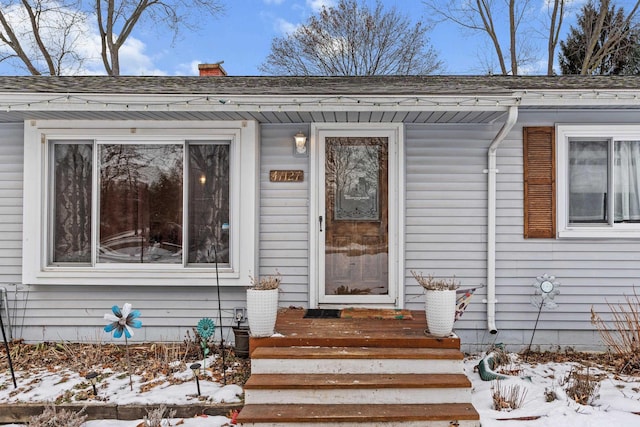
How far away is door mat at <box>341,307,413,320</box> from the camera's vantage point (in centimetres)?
434

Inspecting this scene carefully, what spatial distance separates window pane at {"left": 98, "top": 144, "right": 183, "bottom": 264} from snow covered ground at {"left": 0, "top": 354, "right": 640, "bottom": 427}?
4.11 ft

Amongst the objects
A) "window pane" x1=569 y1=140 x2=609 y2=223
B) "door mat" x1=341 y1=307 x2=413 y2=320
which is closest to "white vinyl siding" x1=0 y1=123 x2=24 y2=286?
"door mat" x1=341 y1=307 x2=413 y2=320

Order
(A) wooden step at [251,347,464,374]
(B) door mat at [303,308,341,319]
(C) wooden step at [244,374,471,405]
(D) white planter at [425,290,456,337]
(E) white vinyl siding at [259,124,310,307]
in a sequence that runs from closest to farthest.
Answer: (C) wooden step at [244,374,471,405]
(A) wooden step at [251,347,464,374]
(D) white planter at [425,290,456,337]
(B) door mat at [303,308,341,319]
(E) white vinyl siding at [259,124,310,307]

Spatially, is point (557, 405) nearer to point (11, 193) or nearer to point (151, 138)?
point (151, 138)

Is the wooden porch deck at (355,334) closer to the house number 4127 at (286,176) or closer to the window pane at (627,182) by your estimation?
the house number 4127 at (286,176)

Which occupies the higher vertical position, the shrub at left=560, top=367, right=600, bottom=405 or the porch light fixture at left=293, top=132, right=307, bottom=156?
the porch light fixture at left=293, top=132, right=307, bottom=156

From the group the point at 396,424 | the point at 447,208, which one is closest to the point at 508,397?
the point at 396,424

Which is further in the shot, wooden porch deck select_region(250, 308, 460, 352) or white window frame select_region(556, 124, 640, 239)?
white window frame select_region(556, 124, 640, 239)

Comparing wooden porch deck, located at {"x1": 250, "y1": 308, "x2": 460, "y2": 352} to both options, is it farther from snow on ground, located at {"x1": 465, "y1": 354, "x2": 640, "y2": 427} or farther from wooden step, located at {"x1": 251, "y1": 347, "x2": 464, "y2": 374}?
snow on ground, located at {"x1": 465, "y1": 354, "x2": 640, "y2": 427}

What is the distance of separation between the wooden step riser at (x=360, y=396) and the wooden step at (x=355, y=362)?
189 mm

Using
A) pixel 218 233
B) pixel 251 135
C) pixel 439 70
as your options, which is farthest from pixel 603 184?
pixel 439 70

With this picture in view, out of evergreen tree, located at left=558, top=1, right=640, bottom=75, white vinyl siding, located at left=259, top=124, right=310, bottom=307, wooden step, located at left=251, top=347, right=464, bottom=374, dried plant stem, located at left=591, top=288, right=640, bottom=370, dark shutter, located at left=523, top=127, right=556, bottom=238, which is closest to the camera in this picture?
wooden step, located at left=251, top=347, right=464, bottom=374

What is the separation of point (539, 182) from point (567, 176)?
305mm

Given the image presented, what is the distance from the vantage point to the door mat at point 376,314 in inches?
171
